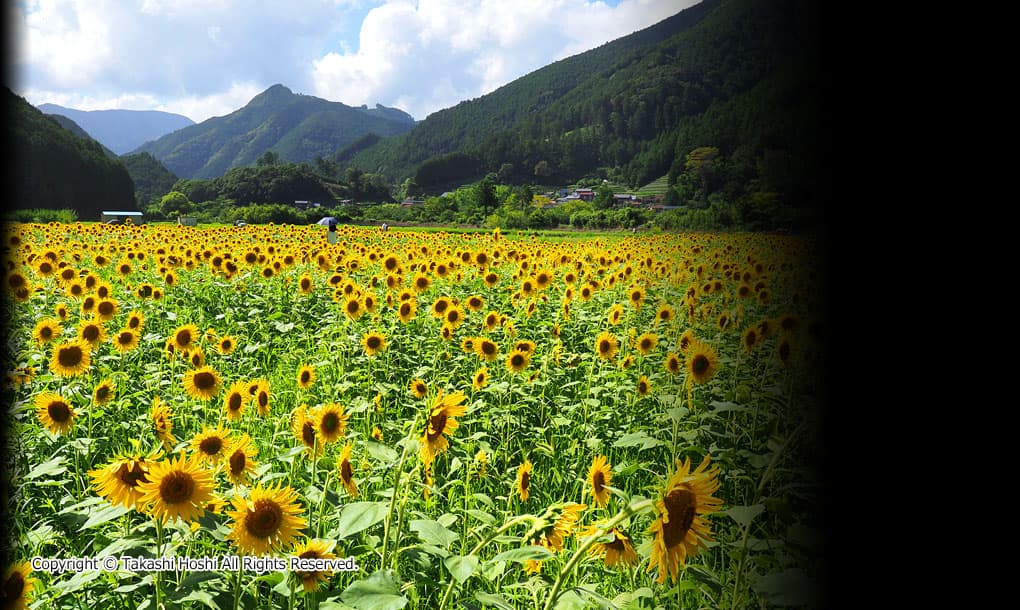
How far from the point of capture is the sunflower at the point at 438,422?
3.74 feet

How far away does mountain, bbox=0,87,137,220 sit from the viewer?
106 feet

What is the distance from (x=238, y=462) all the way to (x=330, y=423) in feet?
0.95

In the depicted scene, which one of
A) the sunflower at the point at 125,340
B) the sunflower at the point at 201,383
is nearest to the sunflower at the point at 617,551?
the sunflower at the point at 201,383

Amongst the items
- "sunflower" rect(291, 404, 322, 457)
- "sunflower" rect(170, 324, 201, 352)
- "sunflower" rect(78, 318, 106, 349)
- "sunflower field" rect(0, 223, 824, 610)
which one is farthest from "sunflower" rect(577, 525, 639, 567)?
"sunflower" rect(78, 318, 106, 349)

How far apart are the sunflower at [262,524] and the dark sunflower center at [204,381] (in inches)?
52.8

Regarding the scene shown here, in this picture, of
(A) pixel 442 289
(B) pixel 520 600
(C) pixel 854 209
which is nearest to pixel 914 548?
(C) pixel 854 209

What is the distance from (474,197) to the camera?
54188 mm

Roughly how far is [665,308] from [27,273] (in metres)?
4.65

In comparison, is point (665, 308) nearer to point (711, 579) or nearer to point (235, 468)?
point (711, 579)

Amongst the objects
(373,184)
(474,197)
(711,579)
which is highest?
(373,184)

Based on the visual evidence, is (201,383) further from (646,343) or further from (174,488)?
(646,343)

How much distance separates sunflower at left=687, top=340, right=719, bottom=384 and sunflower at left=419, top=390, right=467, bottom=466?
2.89 ft

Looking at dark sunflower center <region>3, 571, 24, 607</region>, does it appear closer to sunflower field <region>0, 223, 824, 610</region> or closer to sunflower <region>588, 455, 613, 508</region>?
sunflower field <region>0, 223, 824, 610</region>

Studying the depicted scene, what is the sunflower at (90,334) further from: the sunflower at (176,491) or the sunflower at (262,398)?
the sunflower at (176,491)
